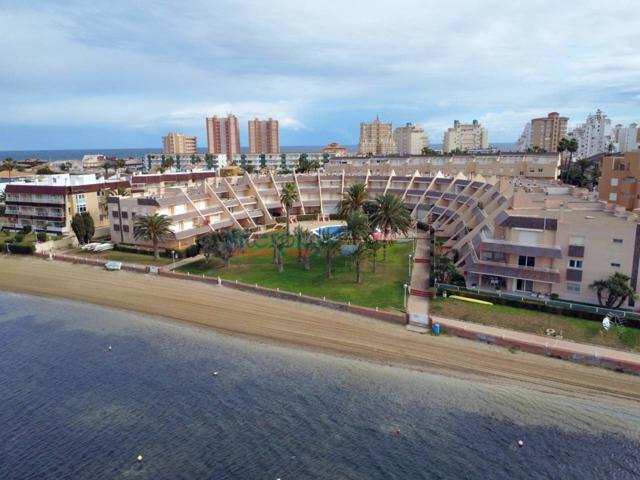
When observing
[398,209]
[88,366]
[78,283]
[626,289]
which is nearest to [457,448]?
[626,289]

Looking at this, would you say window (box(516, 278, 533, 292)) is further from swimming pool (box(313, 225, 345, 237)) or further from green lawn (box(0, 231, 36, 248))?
green lawn (box(0, 231, 36, 248))

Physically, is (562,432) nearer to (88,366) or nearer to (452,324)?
(452,324)

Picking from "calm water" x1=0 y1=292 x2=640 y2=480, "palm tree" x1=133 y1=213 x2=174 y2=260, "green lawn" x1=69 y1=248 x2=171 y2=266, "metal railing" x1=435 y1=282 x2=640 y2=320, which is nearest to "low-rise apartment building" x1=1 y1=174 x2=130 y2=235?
"green lawn" x1=69 y1=248 x2=171 y2=266

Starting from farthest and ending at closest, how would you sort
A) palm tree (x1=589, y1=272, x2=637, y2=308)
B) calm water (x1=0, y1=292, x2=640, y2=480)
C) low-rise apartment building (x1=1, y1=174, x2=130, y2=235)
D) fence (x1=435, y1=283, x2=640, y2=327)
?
low-rise apartment building (x1=1, y1=174, x2=130, y2=235) < palm tree (x1=589, y1=272, x2=637, y2=308) < fence (x1=435, y1=283, x2=640, y2=327) < calm water (x1=0, y1=292, x2=640, y2=480)

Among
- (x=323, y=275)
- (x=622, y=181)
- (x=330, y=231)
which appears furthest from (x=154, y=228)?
(x=622, y=181)

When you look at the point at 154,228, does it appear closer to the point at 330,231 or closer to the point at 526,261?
the point at 330,231

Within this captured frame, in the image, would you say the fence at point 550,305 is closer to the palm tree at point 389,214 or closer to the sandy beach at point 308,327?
the sandy beach at point 308,327

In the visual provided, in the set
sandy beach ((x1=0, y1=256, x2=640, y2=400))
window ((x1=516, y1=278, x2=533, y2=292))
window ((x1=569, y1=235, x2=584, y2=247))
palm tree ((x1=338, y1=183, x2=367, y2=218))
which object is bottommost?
sandy beach ((x1=0, y1=256, x2=640, y2=400))
